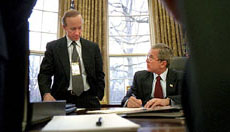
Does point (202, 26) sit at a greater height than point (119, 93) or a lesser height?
greater

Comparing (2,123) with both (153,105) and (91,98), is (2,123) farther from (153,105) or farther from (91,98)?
(91,98)

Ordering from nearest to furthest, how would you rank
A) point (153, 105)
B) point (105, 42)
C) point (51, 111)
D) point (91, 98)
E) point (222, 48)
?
point (222, 48) → point (51, 111) → point (153, 105) → point (91, 98) → point (105, 42)

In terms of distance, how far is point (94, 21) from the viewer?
423cm

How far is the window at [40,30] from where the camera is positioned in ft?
13.1

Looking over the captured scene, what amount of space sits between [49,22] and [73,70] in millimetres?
2905

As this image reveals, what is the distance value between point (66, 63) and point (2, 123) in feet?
5.24

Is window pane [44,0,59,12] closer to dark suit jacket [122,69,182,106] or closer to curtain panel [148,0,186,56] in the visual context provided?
curtain panel [148,0,186,56]

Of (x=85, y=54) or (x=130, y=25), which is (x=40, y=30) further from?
(x=85, y=54)

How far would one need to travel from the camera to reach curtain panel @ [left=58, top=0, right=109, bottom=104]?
411 centimetres

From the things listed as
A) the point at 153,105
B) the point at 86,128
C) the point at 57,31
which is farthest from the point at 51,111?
the point at 57,31

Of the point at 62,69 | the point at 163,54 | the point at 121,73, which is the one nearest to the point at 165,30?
the point at 121,73

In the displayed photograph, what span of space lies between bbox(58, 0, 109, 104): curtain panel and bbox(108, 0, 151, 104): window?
0.28 metres

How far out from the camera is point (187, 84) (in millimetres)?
319

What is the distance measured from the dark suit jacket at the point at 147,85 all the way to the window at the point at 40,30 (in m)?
2.60
